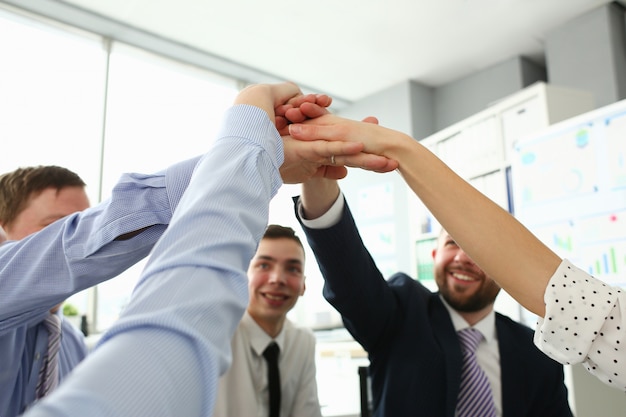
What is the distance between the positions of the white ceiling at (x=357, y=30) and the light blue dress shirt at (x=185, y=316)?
3428 mm

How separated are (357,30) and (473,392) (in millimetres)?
3283

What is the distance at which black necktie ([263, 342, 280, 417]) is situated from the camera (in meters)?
1.76

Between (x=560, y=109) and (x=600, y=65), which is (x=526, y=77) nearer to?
(x=600, y=65)

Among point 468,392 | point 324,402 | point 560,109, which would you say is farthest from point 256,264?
point 560,109

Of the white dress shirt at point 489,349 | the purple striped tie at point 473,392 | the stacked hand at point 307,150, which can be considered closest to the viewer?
the stacked hand at point 307,150

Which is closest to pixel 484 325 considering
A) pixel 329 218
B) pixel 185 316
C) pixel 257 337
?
pixel 329 218

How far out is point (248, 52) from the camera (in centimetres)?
436

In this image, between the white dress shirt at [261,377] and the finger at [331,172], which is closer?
the finger at [331,172]

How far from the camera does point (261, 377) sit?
1833 mm

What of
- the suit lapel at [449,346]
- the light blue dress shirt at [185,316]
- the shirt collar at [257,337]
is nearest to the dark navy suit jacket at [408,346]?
the suit lapel at [449,346]

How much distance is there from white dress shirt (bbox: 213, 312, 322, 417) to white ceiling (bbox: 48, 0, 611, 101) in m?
2.59

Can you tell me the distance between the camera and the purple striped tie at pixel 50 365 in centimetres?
109

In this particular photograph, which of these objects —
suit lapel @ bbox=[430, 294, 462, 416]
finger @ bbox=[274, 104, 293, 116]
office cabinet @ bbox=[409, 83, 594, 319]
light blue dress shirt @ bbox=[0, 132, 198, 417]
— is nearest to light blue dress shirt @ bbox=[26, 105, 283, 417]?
light blue dress shirt @ bbox=[0, 132, 198, 417]

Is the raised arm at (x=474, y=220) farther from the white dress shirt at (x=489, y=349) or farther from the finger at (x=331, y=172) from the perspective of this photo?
the white dress shirt at (x=489, y=349)
